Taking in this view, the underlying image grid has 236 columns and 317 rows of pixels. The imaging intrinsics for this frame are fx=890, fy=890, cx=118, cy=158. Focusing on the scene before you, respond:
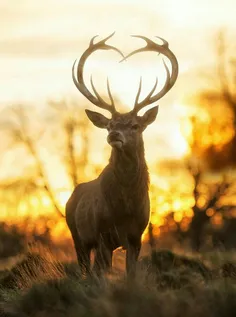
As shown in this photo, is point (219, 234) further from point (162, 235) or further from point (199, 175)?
point (199, 175)

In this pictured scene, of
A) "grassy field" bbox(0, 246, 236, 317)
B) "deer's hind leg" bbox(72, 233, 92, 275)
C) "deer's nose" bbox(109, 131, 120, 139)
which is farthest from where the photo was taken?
"deer's hind leg" bbox(72, 233, 92, 275)

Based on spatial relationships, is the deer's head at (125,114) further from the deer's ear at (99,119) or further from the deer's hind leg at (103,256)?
the deer's hind leg at (103,256)

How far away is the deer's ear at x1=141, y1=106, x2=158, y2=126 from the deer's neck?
1.84 ft

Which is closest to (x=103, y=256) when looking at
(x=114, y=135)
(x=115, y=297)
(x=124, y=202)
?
(x=124, y=202)

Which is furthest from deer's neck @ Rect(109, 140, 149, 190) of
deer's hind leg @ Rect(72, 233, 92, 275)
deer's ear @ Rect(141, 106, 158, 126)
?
deer's hind leg @ Rect(72, 233, 92, 275)

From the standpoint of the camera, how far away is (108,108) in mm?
14109

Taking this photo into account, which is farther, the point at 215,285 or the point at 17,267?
the point at 17,267

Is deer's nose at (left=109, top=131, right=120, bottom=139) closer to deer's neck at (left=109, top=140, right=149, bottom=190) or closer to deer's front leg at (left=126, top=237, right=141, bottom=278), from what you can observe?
deer's neck at (left=109, top=140, right=149, bottom=190)

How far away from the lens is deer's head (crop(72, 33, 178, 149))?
13.5 m

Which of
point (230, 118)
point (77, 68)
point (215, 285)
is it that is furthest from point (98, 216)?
point (230, 118)

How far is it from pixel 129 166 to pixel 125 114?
2.78ft

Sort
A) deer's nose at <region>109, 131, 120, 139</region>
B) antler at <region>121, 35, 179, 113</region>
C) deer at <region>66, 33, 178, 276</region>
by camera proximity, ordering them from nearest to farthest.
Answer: deer's nose at <region>109, 131, 120, 139</region> < deer at <region>66, 33, 178, 276</region> < antler at <region>121, 35, 179, 113</region>

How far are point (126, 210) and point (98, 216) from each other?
1.48ft

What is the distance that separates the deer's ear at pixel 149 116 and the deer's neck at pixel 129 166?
0.56 metres
